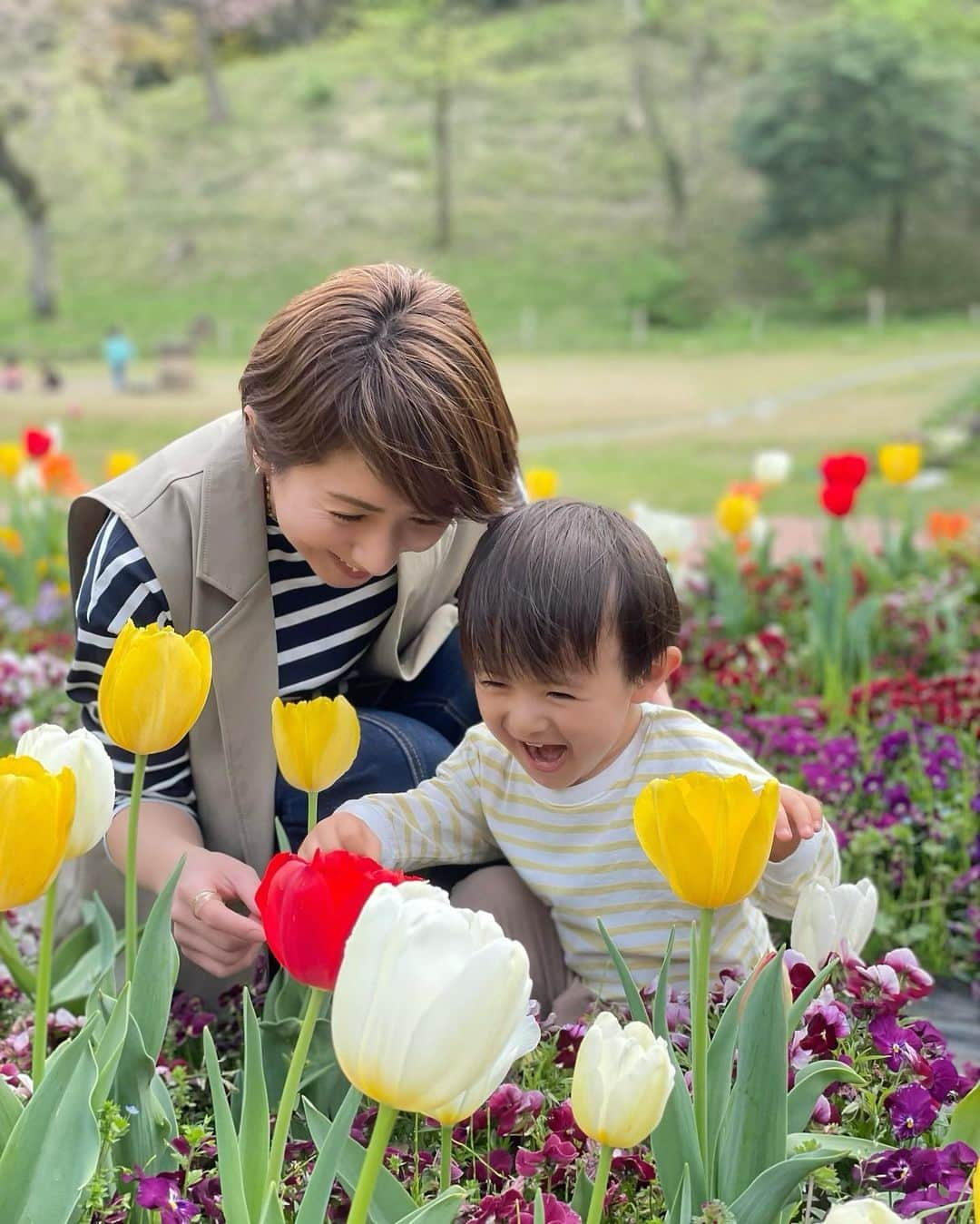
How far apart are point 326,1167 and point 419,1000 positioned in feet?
0.75

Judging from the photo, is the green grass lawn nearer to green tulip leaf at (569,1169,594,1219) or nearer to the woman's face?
the woman's face

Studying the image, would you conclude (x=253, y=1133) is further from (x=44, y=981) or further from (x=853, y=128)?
(x=853, y=128)

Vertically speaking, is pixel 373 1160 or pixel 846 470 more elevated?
pixel 373 1160

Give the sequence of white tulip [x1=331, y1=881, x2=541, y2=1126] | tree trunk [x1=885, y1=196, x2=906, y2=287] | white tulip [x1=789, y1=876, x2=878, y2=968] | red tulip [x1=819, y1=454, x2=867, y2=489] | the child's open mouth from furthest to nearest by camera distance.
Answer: tree trunk [x1=885, y1=196, x2=906, y2=287] < red tulip [x1=819, y1=454, x2=867, y2=489] < the child's open mouth < white tulip [x1=789, y1=876, x2=878, y2=968] < white tulip [x1=331, y1=881, x2=541, y2=1126]

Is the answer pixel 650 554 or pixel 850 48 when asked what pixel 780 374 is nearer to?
pixel 850 48

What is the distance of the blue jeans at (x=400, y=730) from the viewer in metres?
1.90

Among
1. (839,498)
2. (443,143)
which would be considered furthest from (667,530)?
(443,143)

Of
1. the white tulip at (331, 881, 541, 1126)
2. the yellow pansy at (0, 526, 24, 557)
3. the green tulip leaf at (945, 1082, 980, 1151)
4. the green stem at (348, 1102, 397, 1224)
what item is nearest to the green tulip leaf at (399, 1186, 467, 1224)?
the green stem at (348, 1102, 397, 1224)

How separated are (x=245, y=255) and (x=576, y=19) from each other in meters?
13.5

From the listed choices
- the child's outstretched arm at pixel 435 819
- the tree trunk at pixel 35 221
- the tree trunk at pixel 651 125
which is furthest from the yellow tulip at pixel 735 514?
the tree trunk at pixel 651 125

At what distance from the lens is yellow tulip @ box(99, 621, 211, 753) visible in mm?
1090

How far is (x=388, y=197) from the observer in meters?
25.1

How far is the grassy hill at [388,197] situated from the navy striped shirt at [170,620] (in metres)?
16.5

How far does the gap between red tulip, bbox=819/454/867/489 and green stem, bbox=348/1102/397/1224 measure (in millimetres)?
2181
